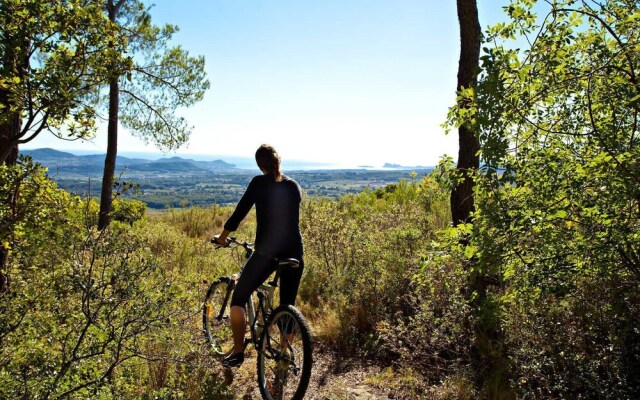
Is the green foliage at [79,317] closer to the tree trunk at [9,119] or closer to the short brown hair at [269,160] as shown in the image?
the tree trunk at [9,119]

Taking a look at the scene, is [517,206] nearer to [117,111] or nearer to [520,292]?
[520,292]

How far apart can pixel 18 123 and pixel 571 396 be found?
20.7 ft

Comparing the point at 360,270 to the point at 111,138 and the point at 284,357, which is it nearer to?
the point at 284,357

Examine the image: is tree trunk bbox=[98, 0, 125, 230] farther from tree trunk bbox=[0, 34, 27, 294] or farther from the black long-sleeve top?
the black long-sleeve top

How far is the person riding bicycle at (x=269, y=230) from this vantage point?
4.12 m

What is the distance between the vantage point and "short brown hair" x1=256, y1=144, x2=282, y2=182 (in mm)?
4191

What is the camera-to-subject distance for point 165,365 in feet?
14.3

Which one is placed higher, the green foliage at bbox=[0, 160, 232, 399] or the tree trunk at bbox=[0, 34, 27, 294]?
the tree trunk at bbox=[0, 34, 27, 294]

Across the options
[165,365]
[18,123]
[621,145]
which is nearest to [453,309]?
[621,145]

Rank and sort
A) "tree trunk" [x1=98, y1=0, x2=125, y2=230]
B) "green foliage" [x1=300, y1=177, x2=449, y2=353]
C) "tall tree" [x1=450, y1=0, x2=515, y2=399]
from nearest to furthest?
"tall tree" [x1=450, y1=0, x2=515, y2=399] → "green foliage" [x1=300, y1=177, x2=449, y2=353] → "tree trunk" [x1=98, y1=0, x2=125, y2=230]

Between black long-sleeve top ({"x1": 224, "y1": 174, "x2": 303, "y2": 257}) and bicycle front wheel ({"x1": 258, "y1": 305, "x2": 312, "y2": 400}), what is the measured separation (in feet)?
1.94

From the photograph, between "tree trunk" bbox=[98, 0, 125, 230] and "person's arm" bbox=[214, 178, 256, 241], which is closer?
"person's arm" bbox=[214, 178, 256, 241]

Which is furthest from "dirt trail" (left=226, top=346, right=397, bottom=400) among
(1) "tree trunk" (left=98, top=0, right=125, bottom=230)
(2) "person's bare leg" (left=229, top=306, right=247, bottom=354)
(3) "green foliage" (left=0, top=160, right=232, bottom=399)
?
(1) "tree trunk" (left=98, top=0, right=125, bottom=230)

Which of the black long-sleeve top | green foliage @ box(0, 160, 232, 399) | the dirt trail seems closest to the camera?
green foliage @ box(0, 160, 232, 399)
